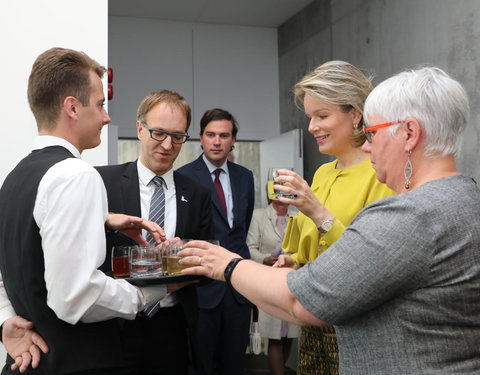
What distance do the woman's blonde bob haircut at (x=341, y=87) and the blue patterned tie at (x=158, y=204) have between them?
791 mm

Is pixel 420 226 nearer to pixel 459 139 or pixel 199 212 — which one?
pixel 459 139

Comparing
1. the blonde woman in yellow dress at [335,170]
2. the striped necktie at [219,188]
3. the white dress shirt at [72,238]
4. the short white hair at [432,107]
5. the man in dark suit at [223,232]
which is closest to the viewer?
the short white hair at [432,107]

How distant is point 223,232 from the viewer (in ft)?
12.3

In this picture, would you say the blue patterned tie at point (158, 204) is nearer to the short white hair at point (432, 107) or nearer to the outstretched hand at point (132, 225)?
the outstretched hand at point (132, 225)

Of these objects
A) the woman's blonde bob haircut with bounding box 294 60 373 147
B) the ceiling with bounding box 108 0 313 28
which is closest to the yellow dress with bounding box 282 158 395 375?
the woman's blonde bob haircut with bounding box 294 60 373 147

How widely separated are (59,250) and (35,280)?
13 cm

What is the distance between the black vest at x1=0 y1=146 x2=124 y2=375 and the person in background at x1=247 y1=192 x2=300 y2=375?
10.9 ft

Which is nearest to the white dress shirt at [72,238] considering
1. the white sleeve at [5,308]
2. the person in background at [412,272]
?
the white sleeve at [5,308]

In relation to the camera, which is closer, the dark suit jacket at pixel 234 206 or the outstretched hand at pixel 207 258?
the outstretched hand at pixel 207 258

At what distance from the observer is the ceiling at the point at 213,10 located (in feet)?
21.0

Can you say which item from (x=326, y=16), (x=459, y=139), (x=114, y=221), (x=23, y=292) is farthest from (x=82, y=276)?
(x=326, y=16)

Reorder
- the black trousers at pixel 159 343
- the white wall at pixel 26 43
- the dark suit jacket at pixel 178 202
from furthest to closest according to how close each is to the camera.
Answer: the white wall at pixel 26 43
the dark suit jacket at pixel 178 202
the black trousers at pixel 159 343

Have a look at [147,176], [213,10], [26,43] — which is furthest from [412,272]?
[213,10]

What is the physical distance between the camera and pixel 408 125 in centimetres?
131
